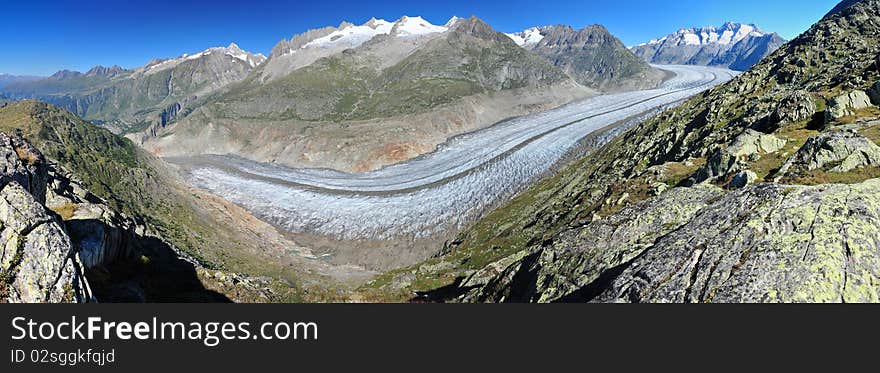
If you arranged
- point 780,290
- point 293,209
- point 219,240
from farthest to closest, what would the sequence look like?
point 293,209, point 219,240, point 780,290

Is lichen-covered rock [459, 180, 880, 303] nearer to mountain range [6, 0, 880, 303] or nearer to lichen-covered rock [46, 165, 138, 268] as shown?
mountain range [6, 0, 880, 303]

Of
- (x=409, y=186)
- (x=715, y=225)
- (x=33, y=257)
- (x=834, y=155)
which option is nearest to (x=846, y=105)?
(x=834, y=155)

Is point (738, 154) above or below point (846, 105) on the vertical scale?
below

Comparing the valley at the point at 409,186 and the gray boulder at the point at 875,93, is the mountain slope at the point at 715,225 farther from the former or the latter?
the valley at the point at 409,186

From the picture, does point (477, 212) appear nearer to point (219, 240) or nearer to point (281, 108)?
point (219, 240)

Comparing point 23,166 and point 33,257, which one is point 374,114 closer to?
point 23,166
